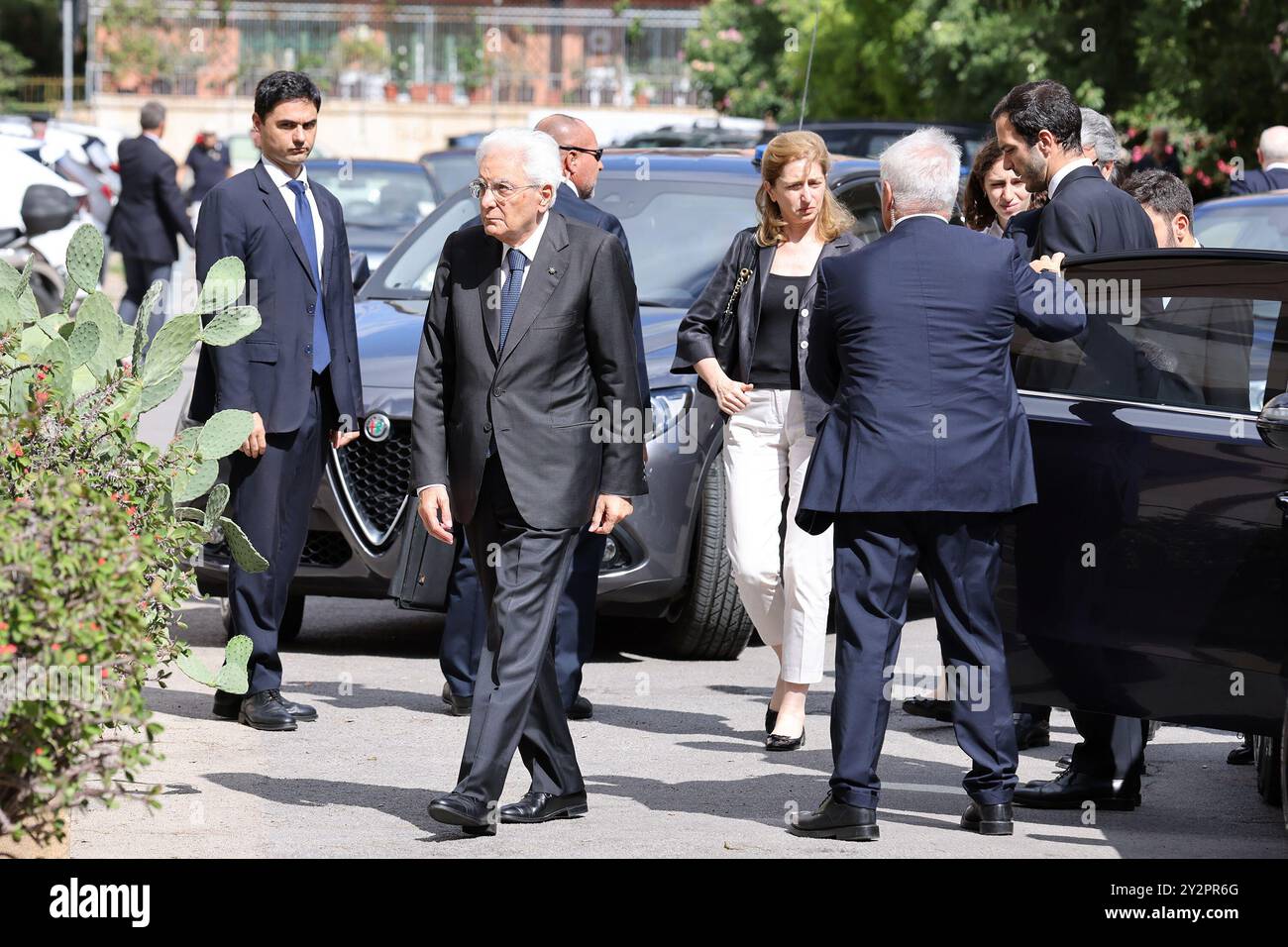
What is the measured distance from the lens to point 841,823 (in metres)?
5.84

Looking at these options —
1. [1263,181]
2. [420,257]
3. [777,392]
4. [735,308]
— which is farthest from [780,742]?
[1263,181]

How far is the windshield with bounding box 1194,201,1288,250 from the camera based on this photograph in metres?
11.2

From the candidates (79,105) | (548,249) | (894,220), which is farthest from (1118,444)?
(79,105)

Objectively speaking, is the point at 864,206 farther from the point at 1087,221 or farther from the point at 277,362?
the point at 277,362

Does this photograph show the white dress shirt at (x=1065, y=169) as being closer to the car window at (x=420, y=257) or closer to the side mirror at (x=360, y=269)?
the car window at (x=420, y=257)

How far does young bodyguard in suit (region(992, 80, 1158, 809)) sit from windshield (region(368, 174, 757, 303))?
87.8 inches

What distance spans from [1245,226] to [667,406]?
15.1 ft

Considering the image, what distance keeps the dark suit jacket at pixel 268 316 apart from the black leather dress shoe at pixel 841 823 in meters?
2.55

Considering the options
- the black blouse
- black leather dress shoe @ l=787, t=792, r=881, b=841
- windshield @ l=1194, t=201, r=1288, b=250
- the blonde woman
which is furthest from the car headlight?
windshield @ l=1194, t=201, r=1288, b=250

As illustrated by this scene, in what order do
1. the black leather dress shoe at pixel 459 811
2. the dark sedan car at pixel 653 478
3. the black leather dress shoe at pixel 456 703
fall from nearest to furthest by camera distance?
the black leather dress shoe at pixel 459 811 → the black leather dress shoe at pixel 456 703 → the dark sedan car at pixel 653 478

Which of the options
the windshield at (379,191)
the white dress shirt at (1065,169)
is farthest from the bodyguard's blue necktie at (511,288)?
the windshield at (379,191)

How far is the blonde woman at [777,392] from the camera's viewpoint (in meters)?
7.20
